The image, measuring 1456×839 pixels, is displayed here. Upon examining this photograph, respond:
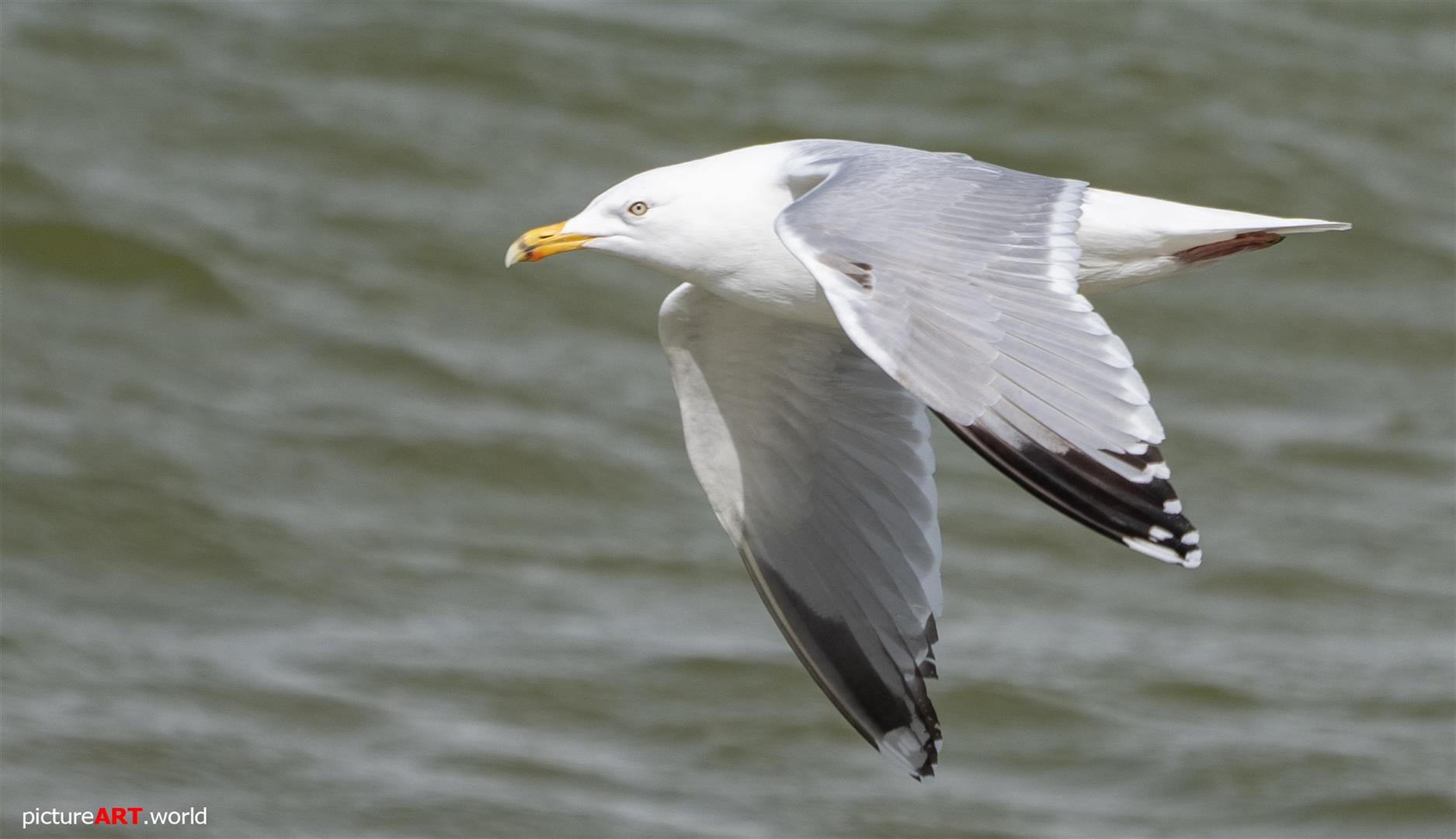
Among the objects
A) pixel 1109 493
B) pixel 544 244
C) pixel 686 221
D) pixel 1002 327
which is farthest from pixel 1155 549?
pixel 544 244

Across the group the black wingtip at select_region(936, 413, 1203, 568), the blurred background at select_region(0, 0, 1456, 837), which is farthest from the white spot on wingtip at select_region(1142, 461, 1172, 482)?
the blurred background at select_region(0, 0, 1456, 837)

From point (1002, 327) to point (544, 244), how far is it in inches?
40.5

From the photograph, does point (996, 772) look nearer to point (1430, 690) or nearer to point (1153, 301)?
point (1430, 690)

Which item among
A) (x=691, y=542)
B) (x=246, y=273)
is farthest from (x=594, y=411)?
(x=246, y=273)

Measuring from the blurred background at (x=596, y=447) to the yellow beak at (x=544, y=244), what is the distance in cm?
225

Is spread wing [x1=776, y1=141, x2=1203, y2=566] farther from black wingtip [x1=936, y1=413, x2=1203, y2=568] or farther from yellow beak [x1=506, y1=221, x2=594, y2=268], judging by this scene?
yellow beak [x1=506, y1=221, x2=594, y2=268]

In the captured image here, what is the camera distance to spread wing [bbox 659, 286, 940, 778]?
3920 millimetres

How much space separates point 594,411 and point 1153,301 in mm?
2339

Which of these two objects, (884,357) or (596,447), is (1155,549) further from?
(596,447)

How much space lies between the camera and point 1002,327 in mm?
2803

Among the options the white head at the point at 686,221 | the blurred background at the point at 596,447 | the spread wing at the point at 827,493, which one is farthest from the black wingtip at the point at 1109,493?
the blurred background at the point at 596,447

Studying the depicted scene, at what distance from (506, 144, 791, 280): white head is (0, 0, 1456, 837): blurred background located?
7.43ft

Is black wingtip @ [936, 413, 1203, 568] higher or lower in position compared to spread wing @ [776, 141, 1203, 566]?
lower

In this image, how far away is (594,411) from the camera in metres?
7.48
